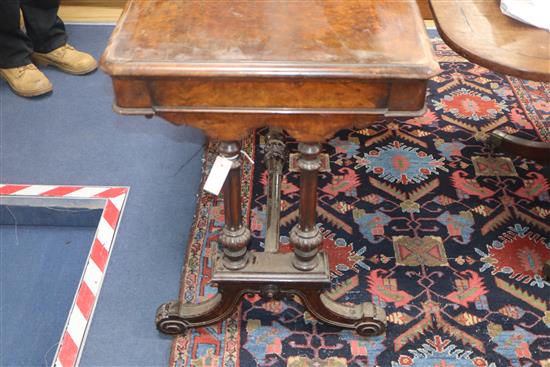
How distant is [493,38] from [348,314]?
962 mm

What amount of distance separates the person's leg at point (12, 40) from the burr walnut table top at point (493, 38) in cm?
205

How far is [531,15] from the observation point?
1.80m

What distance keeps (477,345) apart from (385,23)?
1126 millimetres

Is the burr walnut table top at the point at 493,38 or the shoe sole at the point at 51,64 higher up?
the burr walnut table top at the point at 493,38

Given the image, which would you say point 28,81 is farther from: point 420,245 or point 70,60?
point 420,245

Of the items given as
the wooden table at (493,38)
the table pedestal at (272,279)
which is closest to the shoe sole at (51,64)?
the table pedestal at (272,279)

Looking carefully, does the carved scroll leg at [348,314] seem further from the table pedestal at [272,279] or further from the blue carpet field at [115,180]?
the blue carpet field at [115,180]

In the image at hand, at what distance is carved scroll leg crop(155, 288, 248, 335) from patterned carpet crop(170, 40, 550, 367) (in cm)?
6

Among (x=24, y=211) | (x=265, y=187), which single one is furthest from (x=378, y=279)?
(x=24, y=211)

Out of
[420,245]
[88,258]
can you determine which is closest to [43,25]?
[88,258]

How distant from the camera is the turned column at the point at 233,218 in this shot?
64.4 inches

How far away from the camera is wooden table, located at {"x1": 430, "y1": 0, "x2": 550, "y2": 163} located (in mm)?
1628

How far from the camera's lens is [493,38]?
1.74 metres

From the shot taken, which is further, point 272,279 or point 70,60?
point 70,60
